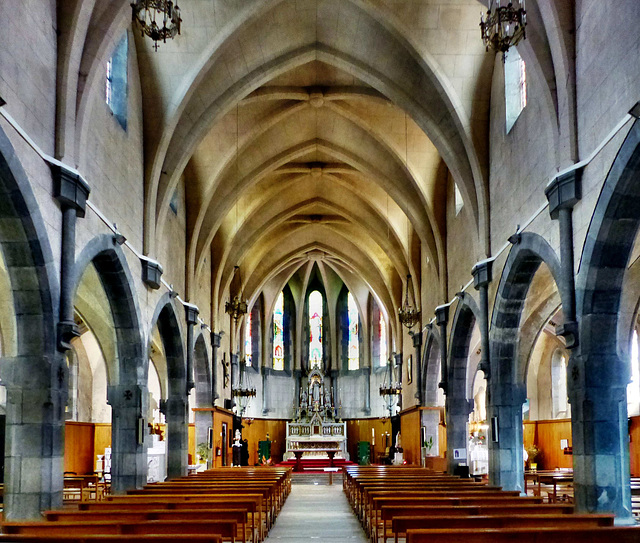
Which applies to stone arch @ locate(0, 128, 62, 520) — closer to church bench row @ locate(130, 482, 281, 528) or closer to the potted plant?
church bench row @ locate(130, 482, 281, 528)

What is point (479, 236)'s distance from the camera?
68.0 feet

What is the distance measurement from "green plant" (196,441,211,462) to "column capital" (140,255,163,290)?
1152cm

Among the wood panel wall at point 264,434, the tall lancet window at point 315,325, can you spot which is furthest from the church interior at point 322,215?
the tall lancet window at point 315,325

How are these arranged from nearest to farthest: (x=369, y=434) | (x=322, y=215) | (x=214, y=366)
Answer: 1. (x=214, y=366)
2. (x=322, y=215)
3. (x=369, y=434)

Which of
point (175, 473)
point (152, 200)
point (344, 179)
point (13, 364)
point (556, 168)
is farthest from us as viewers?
point (344, 179)

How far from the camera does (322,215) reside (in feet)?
120

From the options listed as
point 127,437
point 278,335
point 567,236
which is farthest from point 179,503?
point 278,335

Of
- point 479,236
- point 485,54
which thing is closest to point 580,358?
point 479,236

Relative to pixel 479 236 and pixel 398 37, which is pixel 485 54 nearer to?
pixel 398 37

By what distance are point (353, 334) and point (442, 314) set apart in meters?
21.0

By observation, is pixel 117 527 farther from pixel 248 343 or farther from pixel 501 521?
pixel 248 343

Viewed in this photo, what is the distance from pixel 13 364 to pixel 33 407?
77 centimetres


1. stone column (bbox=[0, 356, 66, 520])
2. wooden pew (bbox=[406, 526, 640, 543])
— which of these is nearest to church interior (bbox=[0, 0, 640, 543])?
stone column (bbox=[0, 356, 66, 520])

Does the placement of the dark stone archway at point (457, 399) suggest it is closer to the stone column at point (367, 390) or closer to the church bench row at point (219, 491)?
the church bench row at point (219, 491)
